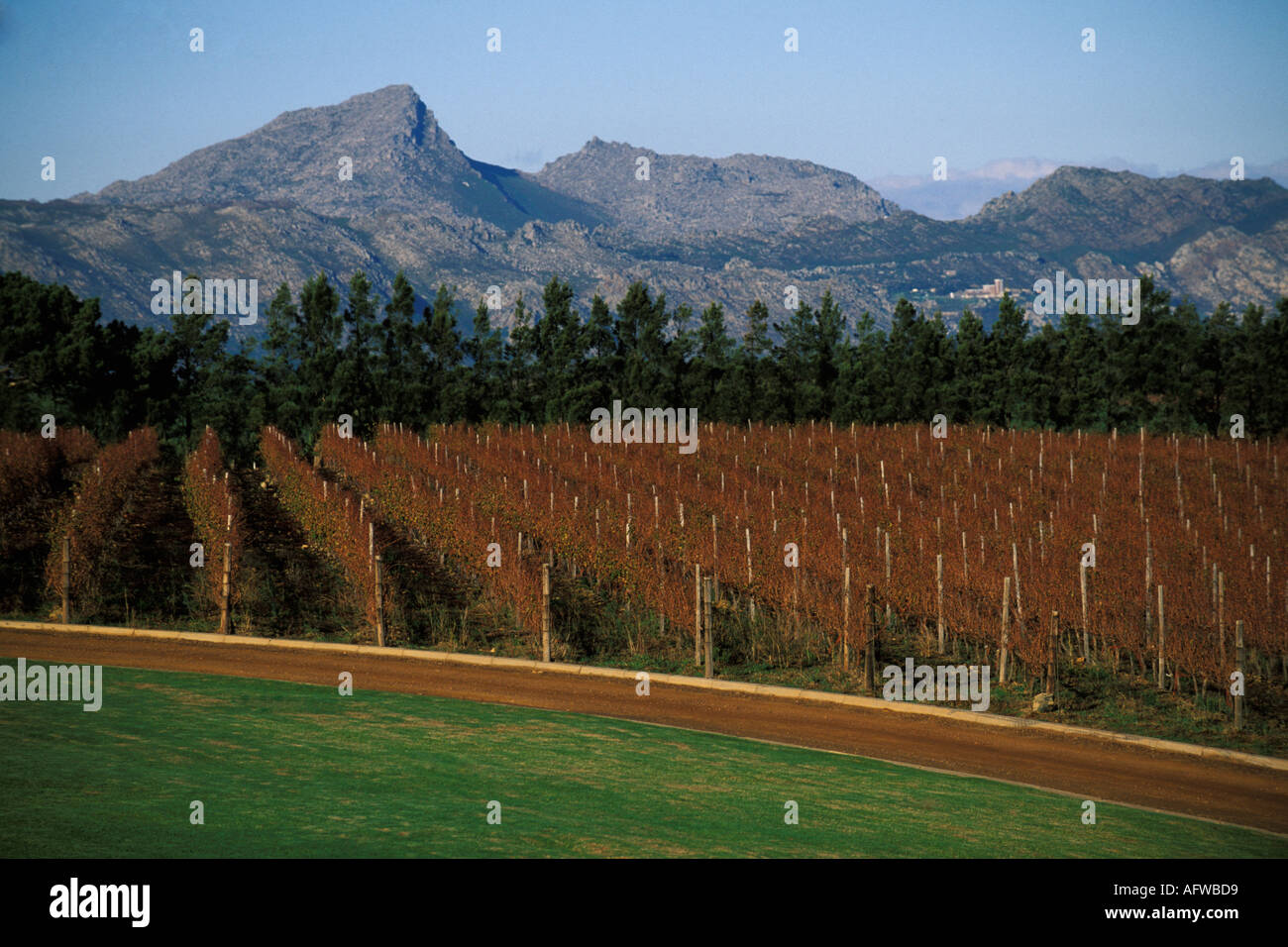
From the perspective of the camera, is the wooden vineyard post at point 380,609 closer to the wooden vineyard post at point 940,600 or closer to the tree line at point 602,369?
the wooden vineyard post at point 940,600

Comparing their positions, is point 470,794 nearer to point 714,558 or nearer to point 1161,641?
point 1161,641

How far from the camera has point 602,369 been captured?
76.8 m

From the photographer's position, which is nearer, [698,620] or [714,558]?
[698,620]

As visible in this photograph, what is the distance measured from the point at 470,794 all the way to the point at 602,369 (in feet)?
219

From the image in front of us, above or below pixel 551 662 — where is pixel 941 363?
above

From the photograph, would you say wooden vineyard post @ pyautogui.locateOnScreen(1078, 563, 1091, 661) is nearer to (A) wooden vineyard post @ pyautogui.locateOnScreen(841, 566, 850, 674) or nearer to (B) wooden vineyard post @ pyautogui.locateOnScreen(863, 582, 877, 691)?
(B) wooden vineyard post @ pyautogui.locateOnScreen(863, 582, 877, 691)

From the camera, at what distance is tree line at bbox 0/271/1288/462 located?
65062mm

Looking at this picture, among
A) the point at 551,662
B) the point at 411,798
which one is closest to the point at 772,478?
the point at 551,662

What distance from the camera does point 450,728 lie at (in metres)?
14.3

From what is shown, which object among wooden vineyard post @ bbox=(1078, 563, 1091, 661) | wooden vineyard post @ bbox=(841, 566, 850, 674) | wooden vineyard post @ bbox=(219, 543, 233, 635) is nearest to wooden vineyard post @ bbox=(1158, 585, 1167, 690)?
wooden vineyard post @ bbox=(1078, 563, 1091, 661)

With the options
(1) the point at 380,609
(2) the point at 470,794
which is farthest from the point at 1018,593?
(2) the point at 470,794

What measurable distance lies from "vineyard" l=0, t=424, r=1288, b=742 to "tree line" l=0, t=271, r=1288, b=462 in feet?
92.0
